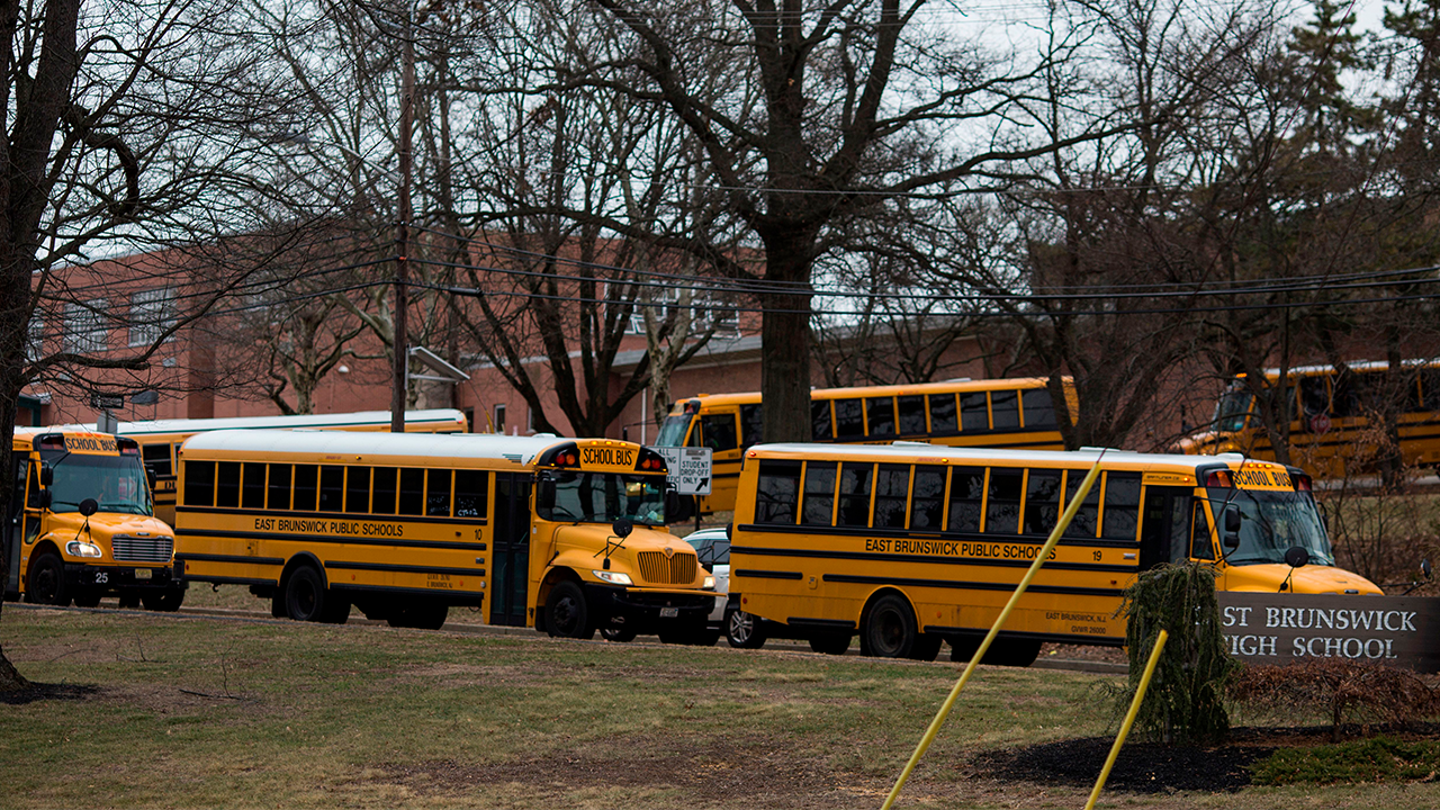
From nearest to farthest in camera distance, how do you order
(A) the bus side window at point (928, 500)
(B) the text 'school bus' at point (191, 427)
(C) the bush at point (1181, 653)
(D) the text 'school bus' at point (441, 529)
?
(C) the bush at point (1181, 653) < (A) the bus side window at point (928, 500) < (D) the text 'school bus' at point (441, 529) < (B) the text 'school bus' at point (191, 427)

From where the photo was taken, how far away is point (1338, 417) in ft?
89.9

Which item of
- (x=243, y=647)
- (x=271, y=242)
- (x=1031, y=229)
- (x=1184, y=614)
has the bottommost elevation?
(x=243, y=647)

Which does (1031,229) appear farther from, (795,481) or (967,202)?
(795,481)

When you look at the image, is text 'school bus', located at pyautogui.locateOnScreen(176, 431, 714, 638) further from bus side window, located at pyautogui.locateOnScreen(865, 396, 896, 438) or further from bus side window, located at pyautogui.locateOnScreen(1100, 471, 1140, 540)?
bus side window, located at pyautogui.locateOnScreen(865, 396, 896, 438)

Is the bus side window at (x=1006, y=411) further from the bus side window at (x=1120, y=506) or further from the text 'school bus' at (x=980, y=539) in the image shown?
the bus side window at (x=1120, y=506)

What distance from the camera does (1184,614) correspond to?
32.3 feet

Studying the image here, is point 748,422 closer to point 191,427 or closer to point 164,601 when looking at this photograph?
point 191,427

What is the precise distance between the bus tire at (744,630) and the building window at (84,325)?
9.54 metres

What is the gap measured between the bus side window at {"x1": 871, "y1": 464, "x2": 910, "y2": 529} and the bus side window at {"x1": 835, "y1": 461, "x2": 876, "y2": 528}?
128 mm

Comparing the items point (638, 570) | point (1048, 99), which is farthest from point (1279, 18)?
point (638, 570)

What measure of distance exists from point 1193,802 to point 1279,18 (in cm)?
1903

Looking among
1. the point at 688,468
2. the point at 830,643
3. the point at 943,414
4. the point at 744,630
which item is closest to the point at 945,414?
the point at 943,414

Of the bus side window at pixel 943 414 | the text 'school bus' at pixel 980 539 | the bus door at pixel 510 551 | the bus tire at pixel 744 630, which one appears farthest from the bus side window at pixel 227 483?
the bus side window at pixel 943 414

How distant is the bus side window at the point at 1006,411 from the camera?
111 ft
